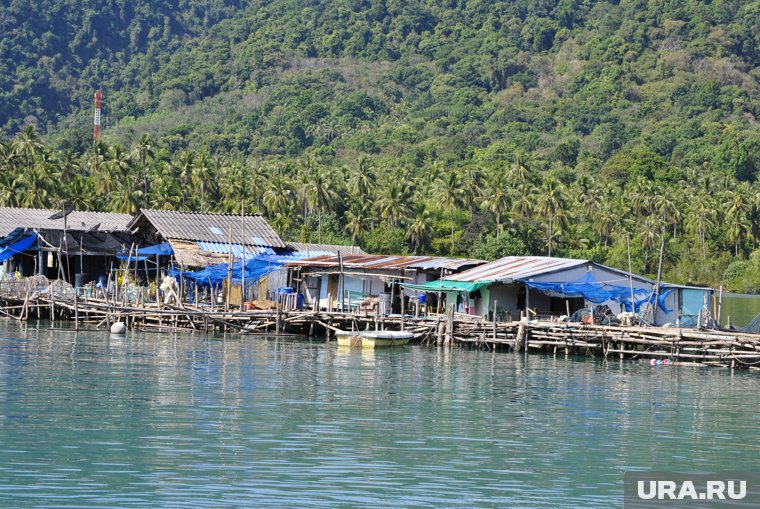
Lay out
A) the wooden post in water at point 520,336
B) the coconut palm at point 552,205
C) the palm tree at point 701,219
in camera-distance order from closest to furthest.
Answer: the wooden post in water at point 520,336 → the coconut palm at point 552,205 → the palm tree at point 701,219

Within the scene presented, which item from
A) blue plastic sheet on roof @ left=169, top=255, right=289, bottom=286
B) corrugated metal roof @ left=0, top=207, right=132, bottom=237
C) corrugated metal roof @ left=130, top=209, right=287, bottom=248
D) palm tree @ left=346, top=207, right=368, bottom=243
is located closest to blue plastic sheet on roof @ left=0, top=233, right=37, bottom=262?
corrugated metal roof @ left=0, top=207, right=132, bottom=237

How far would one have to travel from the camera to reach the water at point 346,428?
1928cm

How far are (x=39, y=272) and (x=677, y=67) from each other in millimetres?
144310

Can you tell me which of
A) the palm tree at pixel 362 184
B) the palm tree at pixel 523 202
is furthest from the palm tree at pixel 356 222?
the palm tree at pixel 523 202

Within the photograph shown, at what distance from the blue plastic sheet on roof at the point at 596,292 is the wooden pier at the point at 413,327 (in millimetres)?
1654

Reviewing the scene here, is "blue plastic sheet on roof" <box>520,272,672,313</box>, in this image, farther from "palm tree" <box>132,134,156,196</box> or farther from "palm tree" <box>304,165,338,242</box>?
"palm tree" <box>132,134,156,196</box>

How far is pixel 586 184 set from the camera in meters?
105

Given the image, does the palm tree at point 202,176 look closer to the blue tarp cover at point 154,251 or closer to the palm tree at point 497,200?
the palm tree at point 497,200

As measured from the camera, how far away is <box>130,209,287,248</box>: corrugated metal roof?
52812 mm

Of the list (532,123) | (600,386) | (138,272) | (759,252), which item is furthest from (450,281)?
(532,123)

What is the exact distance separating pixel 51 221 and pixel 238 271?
43.1 ft

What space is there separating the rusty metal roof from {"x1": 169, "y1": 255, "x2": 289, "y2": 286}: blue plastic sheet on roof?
37.3 inches

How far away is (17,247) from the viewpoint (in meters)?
52.9

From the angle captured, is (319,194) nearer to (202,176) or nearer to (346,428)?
(202,176)
